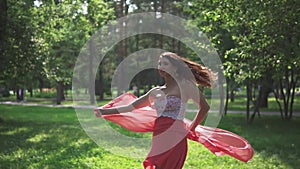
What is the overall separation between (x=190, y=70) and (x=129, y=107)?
94cm

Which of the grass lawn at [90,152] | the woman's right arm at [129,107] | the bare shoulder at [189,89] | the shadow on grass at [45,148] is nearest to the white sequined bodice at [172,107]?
the bare shoulder at [189,89]

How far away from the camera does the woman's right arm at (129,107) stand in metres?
4.76

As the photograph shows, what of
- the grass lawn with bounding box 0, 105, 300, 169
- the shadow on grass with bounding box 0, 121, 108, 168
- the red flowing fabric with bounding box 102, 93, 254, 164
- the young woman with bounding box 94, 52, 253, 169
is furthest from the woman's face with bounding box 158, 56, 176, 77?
the shadow on grass with bounding box 0, 121, 108, 168

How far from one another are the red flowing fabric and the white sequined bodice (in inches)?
21.1

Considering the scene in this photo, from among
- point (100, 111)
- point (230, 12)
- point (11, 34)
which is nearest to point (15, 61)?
point (11, 34)

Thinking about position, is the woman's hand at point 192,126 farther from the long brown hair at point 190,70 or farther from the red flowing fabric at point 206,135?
the long brown hair at point 190,70

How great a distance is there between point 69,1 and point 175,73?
567 inches

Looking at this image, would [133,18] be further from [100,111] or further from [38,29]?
[100,111]

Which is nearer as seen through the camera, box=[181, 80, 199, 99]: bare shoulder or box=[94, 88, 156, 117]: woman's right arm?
box=[181, 80, 199, 99]: bare shoulder

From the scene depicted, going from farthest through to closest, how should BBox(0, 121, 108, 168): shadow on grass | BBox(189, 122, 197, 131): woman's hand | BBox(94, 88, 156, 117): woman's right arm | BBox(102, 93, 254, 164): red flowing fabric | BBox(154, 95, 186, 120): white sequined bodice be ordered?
1. BBox(0, 121, 108, 168): shadow on grass
2. BBox(102, 93, 254, 164): red flowing fabric
3. BBox(189, 122, 197, 131): woman's hand
4. BBox(94, 88, 156, 117): woman's right arm
5. BBox(154, 95, 186, 120): white sequined bodice

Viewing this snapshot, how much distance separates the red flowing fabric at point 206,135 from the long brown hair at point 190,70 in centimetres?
75

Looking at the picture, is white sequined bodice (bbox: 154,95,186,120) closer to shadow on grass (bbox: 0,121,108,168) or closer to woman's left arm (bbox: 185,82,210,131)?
woman's left arm (bbox: 185,82,210,131)

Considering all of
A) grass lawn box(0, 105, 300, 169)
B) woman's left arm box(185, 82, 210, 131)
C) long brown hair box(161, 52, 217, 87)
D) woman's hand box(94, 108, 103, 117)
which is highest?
long brown hair box(161, 52, 217, 87)

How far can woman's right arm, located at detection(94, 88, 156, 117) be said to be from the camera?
4.76 m
